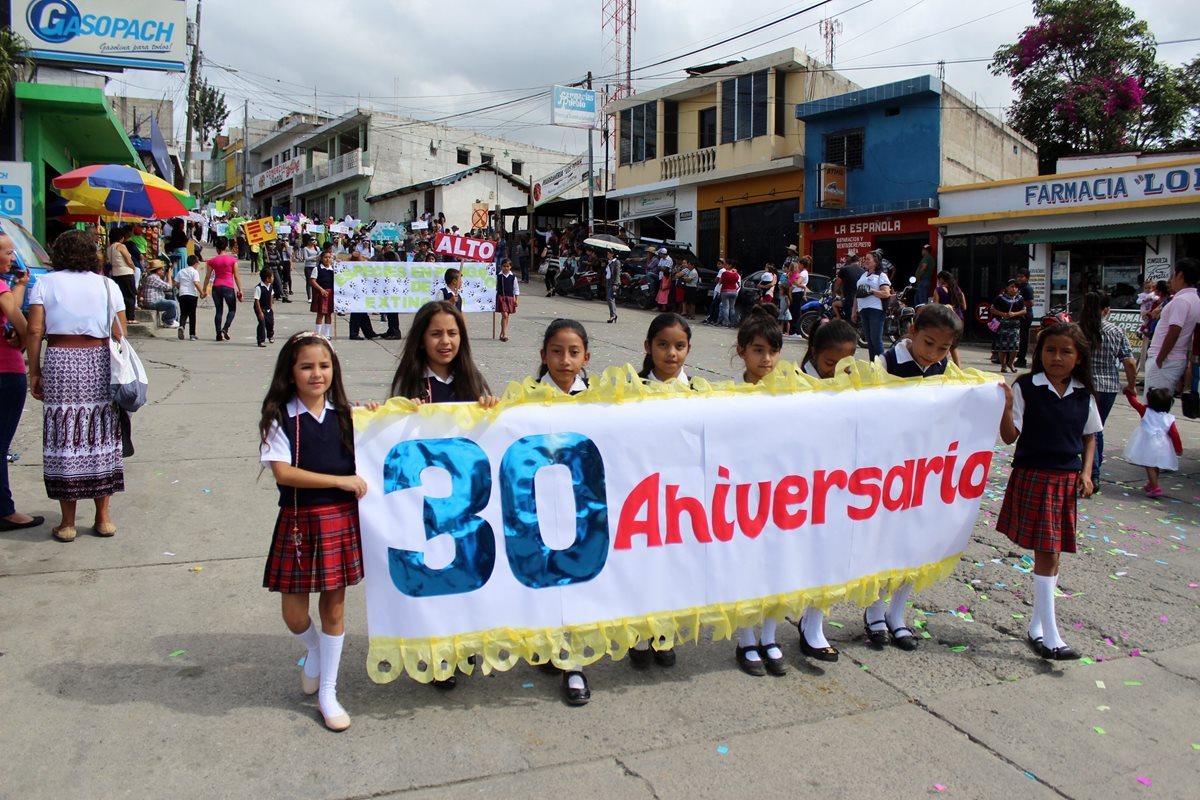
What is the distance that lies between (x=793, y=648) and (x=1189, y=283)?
5.28 metres

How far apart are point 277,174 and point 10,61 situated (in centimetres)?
5152

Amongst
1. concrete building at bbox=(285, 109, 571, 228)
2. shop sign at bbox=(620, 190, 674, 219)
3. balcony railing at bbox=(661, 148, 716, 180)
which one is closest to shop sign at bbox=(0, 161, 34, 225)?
balcony railing at bbox=(661, 148, 716, 180)

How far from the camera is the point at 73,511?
507 centimetres

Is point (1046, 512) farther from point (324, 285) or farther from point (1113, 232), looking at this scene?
point (1113, 232)

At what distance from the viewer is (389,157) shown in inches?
1951

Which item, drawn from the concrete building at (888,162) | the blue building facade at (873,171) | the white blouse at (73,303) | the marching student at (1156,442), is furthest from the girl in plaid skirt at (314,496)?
the blue building facade at (873,171)

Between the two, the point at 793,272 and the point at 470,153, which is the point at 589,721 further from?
the point at 470,153

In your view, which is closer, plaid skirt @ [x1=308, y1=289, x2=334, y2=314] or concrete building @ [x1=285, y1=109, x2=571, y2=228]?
plaid skirt @ [x1=308, y1=289, x2=334, y2=314]

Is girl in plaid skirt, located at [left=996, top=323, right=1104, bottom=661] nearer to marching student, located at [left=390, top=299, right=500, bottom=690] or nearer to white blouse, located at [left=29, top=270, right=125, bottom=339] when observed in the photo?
marching student, located at [left=390, top=299, right=500, bottom=690]

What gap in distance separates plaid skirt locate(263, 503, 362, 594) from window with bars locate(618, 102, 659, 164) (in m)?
28.8

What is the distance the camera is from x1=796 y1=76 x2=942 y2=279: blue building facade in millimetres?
22266

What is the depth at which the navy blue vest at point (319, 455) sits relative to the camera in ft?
10.4

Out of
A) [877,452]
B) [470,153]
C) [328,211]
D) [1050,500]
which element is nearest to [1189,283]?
[1050,500]

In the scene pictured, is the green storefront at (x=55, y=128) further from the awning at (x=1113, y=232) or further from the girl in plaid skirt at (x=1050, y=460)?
the awning at (x=1113, y=232)
